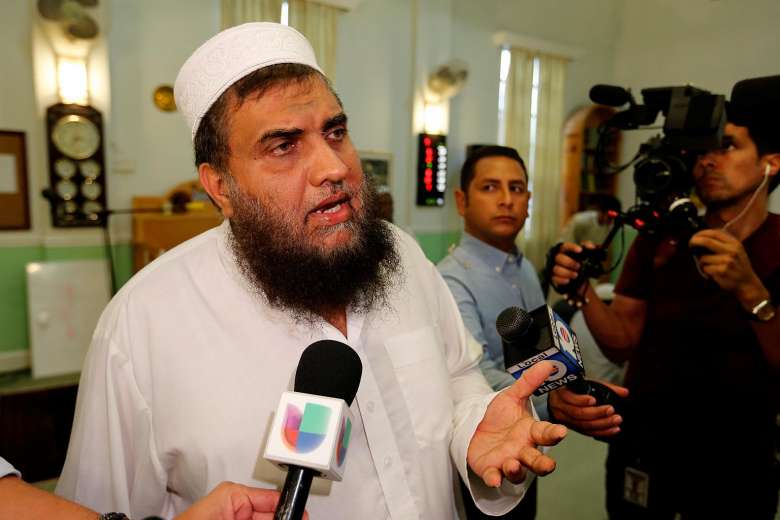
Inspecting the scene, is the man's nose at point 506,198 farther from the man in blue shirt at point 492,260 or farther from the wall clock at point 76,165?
the wall clock at point 76,165

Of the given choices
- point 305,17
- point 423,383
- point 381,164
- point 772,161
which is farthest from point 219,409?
point 381,164

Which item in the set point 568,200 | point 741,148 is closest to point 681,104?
point 741,148

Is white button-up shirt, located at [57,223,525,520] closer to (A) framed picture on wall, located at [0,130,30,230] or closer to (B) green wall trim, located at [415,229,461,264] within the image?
(A) framed picture on wall, located at [0,130,30,230]

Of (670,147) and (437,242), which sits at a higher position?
(670,147)

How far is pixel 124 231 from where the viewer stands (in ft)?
13.7

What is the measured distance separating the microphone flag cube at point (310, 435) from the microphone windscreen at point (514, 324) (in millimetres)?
334

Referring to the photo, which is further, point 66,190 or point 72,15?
point 66,190

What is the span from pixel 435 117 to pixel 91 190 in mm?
3386

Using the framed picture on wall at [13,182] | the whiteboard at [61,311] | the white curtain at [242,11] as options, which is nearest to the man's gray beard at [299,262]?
the whiteboard at [61,311]

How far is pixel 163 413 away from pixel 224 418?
0.38 ft

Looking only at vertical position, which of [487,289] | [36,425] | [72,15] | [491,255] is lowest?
[36,425]

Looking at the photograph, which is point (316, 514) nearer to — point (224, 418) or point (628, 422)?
point (224, 418)

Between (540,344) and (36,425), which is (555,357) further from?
(36,425)

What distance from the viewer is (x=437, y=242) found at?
5.73 m
